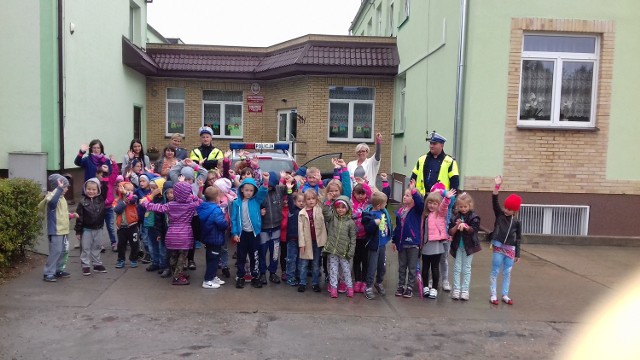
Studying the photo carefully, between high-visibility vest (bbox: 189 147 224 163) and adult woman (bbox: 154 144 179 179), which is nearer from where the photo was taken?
adult woman (bbox: 154 144 179 179)

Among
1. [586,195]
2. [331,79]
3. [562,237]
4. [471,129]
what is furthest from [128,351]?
[331,79]

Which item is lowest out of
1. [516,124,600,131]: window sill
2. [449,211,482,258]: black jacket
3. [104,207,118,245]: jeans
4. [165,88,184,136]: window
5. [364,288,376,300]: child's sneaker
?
[364,288,376,300]: child's sneaker

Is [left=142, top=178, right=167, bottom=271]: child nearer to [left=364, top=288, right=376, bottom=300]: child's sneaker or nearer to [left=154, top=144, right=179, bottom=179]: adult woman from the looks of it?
Result: [left=154, top=144, right=179, bottom=179]: adult woman

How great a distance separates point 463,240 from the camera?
6082 mm

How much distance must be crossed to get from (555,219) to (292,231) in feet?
19.6

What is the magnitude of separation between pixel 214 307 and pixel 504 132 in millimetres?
6384

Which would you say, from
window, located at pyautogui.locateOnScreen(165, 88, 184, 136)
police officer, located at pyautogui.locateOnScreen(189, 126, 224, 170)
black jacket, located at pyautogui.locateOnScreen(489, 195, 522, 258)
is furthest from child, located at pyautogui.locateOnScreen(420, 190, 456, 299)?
window, located at pyautogui.locateOnScreen(165, 88, 184, 136)

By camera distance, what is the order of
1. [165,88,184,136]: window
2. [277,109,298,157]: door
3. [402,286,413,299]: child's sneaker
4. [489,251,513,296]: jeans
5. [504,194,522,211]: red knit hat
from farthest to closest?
[165,88,184,136]: window
[277,109,298,157]: door
[402,286,413,299]: child's sneaker
[489,251,513,296]: jeans
[504,194,522,211]: red knit hat

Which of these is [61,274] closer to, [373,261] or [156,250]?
[156,250]

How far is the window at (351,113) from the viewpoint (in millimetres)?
16484

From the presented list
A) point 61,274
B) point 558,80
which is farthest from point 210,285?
point 558,80

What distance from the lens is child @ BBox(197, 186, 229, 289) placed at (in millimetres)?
6254

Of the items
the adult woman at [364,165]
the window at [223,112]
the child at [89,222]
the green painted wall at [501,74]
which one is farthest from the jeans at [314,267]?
the window at [223,112]

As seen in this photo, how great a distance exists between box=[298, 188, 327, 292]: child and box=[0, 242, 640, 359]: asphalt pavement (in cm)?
22
